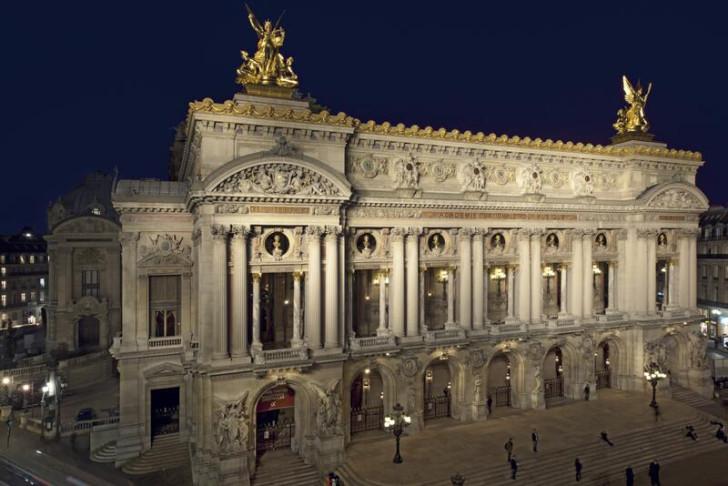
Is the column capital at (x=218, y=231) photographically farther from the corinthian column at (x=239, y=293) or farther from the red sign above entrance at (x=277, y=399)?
the red sign above entrance at (x=277, y=399)

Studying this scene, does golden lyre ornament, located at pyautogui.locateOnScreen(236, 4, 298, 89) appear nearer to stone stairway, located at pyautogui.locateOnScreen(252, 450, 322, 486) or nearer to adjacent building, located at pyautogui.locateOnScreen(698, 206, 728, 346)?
stone stairway, located at pyautogui.locateOnScreen(252, 450, 322, 486)

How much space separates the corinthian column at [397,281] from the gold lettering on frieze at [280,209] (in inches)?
232

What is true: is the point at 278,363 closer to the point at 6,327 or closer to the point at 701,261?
the point at 701,261

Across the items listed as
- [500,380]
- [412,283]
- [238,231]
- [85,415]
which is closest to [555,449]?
[500,380]

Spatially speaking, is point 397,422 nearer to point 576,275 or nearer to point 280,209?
point 280,209

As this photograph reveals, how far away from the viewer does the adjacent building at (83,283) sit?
4334 centimetres

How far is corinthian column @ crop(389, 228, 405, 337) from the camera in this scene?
90.4ft

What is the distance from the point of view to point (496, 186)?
3103 centimetres

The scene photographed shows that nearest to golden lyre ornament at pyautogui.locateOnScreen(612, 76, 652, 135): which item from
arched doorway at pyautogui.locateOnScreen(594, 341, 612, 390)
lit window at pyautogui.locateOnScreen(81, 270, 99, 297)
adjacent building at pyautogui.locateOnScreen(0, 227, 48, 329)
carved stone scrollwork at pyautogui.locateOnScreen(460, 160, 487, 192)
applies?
carved stone scrollwork at pyautogui.locateOnScreen(460, 160, 487, 192)

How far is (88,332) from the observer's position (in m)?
46.0

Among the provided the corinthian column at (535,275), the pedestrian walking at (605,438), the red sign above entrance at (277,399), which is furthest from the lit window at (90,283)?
the pedestrian walking at (605,438)

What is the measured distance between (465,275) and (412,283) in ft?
12.4

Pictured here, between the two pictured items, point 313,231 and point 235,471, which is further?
point 313,231

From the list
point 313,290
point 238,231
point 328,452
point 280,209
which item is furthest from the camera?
point 313,290
